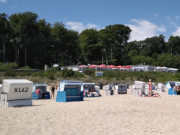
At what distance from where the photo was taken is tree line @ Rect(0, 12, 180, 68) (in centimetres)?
5594

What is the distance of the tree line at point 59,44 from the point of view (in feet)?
184

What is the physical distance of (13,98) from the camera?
11.1 m

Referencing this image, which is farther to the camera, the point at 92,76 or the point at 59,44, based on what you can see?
the point at 59,44

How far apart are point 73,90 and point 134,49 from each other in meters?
90.4

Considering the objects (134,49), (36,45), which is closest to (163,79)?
(36,45)

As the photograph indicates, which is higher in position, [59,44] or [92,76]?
[59,44]

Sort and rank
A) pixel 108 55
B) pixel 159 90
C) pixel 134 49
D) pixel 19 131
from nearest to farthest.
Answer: pixel 19 131
pixel 159 90
pixel 108 55
pixel 134 49

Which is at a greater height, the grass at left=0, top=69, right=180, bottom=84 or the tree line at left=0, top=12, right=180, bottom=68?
the tree line at left=0, top=12, right=180, bottom=68

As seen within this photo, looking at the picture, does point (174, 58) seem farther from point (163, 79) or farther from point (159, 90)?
point (159, 90)

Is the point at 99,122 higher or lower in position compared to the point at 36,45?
lower

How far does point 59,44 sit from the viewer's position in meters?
66.9

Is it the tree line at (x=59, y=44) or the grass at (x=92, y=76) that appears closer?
the grass at (x=92, y=76)

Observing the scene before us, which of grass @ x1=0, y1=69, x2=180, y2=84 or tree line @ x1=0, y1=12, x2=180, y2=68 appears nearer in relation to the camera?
grass @ x1=0, y1=69, x2=180, y2=84

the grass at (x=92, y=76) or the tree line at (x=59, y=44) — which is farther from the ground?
the tree line at (x=59, y=44)
